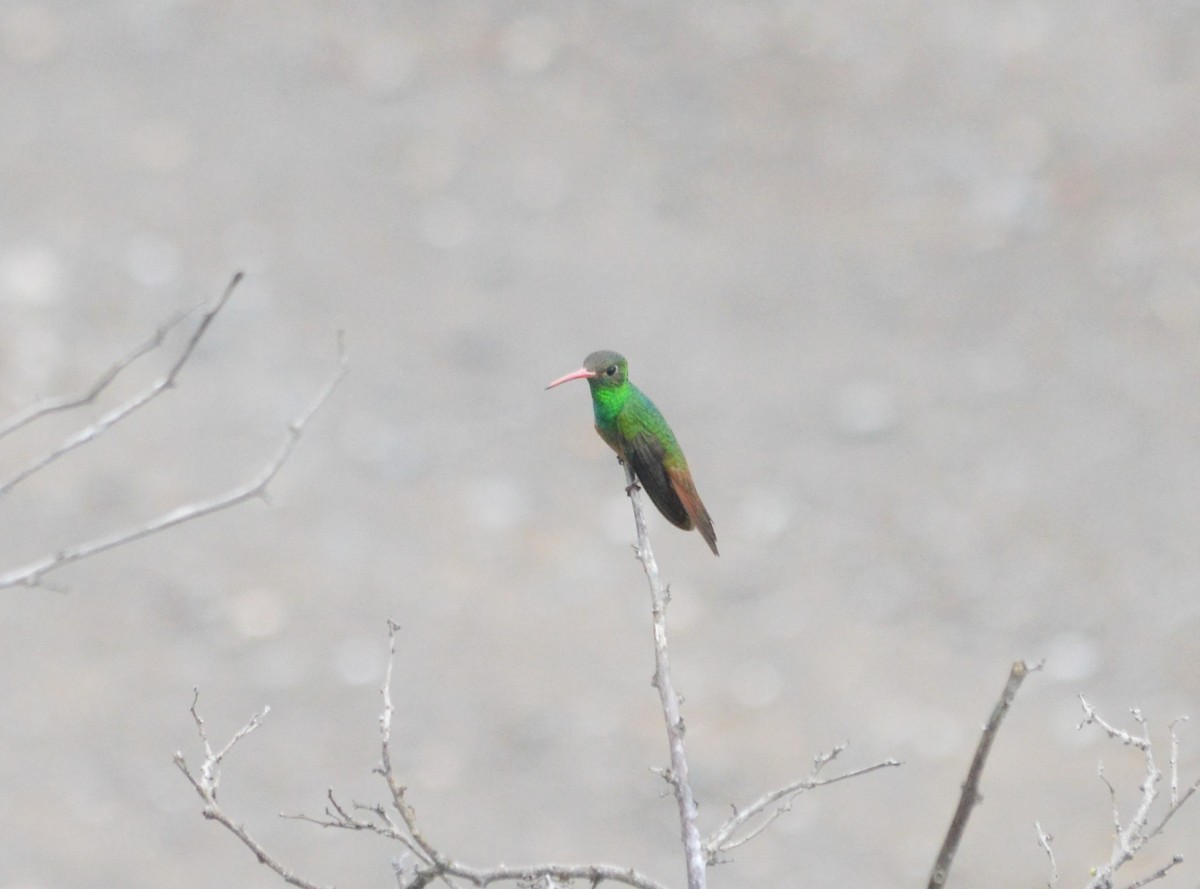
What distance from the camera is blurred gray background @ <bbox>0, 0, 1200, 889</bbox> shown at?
855 cm

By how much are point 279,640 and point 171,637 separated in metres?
0.63

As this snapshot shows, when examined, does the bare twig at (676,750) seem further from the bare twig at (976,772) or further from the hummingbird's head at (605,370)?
the hummingbird's head at (605,370)

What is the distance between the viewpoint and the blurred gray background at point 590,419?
28.1 feet

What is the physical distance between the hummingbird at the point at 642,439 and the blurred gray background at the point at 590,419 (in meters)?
3.16

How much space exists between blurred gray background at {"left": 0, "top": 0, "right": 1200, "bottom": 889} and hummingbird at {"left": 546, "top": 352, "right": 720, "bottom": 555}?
3.16m

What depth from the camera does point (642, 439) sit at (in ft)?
14.9

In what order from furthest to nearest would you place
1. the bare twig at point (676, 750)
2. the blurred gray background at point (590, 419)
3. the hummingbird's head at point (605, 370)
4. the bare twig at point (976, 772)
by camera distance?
the blurred gray background at point (590, 419)
the hummingbird's head at point (605, 370)
the bare twig at point (676, 750)
the bare twig at point (976, 772)

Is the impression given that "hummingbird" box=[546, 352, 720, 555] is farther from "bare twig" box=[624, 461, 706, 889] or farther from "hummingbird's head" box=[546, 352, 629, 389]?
"bare twig" box=[624, 461, 706, 889]

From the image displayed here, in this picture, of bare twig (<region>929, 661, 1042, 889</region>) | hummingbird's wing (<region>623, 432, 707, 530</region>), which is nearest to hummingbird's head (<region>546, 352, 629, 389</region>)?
hummingbird's wing (<region>623, 432, 707, 530</region>)

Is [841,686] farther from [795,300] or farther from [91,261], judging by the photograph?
[91,261]

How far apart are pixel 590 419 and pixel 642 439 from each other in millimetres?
6231

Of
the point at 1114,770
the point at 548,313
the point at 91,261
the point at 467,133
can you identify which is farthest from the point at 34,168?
the point at 1114,770

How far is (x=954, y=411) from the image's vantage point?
35.2 feet

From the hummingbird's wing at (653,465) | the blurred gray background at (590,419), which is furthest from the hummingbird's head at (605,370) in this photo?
the blurred gray background at (590,419)
